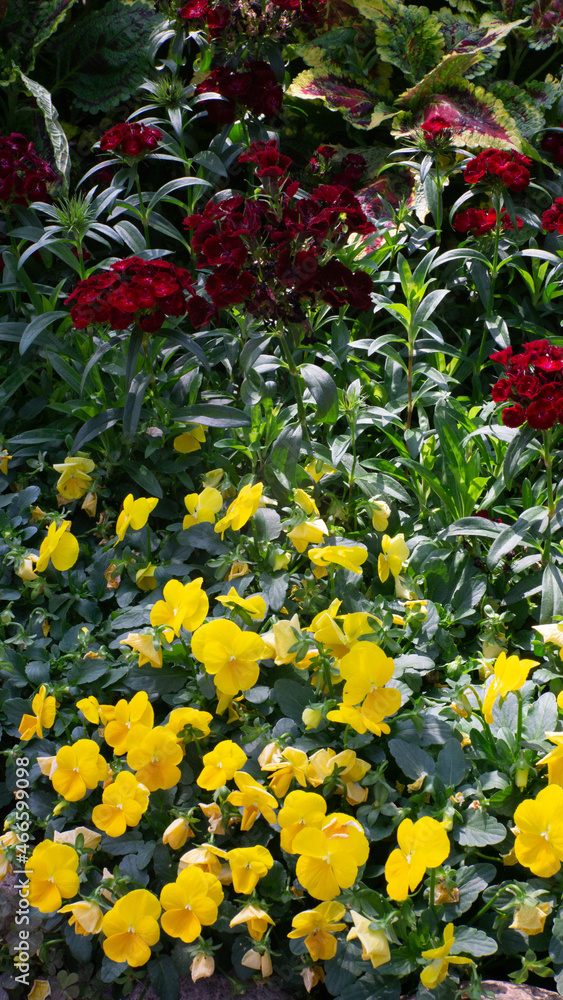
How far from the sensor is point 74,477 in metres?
2.01

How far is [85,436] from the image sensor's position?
6.57ft

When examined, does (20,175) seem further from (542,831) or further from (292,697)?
(542,831)

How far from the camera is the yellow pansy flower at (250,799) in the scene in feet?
3.90

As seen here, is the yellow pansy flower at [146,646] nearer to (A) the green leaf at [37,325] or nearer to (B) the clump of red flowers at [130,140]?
(A) the green leaf at [37,325]

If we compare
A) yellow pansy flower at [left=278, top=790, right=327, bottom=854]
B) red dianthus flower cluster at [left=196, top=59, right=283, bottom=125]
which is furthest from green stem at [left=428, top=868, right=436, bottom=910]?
red dianthus flower cluster at [left=196, top=59, right=283, bottom=125]

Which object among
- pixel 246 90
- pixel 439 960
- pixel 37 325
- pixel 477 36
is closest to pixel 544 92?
pixel 477 36

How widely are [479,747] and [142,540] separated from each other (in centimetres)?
95

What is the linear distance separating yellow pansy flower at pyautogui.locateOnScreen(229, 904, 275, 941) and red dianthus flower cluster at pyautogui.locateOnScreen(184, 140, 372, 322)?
124 centimetres

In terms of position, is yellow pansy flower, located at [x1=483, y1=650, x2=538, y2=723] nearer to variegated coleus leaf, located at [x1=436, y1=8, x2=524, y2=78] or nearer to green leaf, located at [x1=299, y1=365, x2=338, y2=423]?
green leaf, located at [x1=299, y1=365, x2=338, y2=423]

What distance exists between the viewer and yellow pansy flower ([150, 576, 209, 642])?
54.9 inches

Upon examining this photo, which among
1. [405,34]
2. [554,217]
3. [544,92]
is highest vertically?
[405,34]

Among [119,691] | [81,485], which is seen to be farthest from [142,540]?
[119,691]

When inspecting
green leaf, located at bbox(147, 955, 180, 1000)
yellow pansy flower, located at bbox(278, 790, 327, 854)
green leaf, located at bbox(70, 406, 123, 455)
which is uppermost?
yellow pansy flower, located at bbox(278, 790, 327, 854)

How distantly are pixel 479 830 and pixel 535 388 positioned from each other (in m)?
0.90
